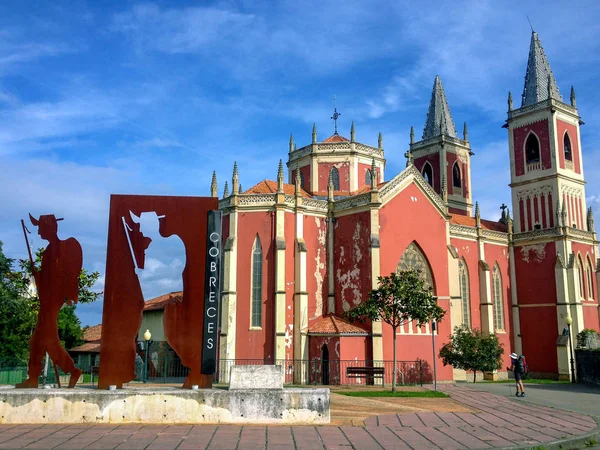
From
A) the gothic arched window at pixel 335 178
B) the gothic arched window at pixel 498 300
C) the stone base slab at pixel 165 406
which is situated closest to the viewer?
the stone base slab at pixel 165 406

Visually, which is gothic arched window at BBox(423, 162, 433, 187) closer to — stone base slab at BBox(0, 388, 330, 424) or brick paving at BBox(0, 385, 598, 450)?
brick paving at BBox(0, 385, 598, 450)

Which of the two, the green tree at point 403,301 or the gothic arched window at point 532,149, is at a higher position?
the gothic arched window at point 532,149

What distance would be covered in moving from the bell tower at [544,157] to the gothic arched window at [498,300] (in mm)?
4669

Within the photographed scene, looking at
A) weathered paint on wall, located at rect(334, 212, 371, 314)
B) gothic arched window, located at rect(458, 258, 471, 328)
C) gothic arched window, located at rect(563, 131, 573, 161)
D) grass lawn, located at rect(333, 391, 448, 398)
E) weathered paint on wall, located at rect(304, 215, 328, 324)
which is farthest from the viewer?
gothic arched window, located at rect(563, 131, 573, 161)

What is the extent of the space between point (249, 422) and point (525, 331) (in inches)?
1421

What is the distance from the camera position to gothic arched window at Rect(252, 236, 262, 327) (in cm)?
3449

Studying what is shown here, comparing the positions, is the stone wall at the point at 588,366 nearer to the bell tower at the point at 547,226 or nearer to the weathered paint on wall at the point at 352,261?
the bell tower at the point at 547,226

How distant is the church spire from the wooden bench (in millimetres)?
30769

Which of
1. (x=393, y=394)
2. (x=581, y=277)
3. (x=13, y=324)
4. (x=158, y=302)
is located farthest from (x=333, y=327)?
(x=581, y=277)

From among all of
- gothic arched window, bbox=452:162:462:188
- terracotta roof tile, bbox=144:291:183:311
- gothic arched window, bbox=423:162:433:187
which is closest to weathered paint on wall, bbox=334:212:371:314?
terracotta roof tile, bbox=144:291:183:311

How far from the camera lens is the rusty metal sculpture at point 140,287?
15.8 metres

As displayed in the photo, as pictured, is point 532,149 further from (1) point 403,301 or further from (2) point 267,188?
(1) point 403,301

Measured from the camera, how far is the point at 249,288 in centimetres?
3472

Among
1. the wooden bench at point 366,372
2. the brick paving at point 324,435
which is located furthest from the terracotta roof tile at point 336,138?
the brick paving at point 324,435
